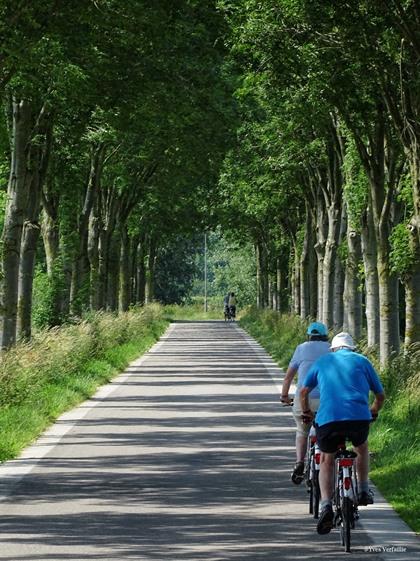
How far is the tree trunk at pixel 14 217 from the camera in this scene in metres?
28.8

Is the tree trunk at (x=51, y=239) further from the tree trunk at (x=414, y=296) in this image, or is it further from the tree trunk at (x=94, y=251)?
the tree trunk at (x=414, y=296)

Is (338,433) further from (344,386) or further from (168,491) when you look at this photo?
(168,491)

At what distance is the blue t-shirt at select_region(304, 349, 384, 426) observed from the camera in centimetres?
1076

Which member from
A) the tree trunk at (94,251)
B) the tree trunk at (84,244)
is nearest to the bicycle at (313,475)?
the tree trunk at (84,244)

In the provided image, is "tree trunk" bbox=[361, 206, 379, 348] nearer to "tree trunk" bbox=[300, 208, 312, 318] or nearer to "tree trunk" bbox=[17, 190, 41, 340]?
"tree trunk" bbox=[17, 190, 41, 340]

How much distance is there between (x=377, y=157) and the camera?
1134 inches

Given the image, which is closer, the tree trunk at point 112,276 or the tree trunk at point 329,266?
the tree trunk at point 329,266

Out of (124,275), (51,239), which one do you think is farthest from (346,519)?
(124,275)

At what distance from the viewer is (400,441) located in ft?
52.3

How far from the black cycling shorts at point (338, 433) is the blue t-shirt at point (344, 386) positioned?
0.12 feet

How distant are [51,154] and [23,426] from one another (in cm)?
1516

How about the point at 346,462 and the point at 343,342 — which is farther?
the point at 343,342

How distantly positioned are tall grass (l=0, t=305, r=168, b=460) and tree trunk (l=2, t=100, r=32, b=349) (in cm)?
70

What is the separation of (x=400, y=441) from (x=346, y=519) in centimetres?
571
